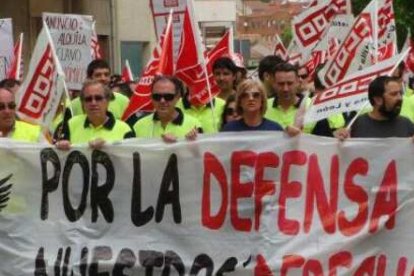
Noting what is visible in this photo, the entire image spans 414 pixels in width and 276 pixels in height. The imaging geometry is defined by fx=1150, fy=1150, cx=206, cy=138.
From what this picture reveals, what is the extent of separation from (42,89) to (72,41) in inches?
98.9

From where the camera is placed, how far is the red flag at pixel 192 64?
334 inches

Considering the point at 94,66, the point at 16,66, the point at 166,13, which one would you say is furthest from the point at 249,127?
the point at 16,66

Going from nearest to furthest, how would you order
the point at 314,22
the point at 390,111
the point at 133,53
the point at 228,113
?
the point at 390,111 < the point at 228,113 < the point at 314,22 < the point at 133,53

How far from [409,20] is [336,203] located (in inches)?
956

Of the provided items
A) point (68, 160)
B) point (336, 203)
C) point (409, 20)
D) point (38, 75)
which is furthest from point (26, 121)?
point (409, 20)

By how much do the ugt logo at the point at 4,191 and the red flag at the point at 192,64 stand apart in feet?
6.84

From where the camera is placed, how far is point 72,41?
34.2 feet

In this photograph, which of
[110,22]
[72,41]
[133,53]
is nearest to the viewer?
[72,41]

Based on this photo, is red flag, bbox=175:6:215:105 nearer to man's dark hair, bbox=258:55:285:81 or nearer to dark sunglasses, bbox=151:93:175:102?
man's dark hair, bbox=258:55:285:81

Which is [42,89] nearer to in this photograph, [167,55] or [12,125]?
[12,125]

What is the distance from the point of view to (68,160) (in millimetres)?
6754

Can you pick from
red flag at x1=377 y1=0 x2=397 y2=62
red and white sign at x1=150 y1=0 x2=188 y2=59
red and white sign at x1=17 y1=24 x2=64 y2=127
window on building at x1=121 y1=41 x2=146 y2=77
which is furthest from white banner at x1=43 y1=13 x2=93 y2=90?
window on building at x1=121 y1=41 x2=146 y2=77

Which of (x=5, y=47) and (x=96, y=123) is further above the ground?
(x=5, y=47)

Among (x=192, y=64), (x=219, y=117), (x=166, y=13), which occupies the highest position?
(x=166, y=13)
